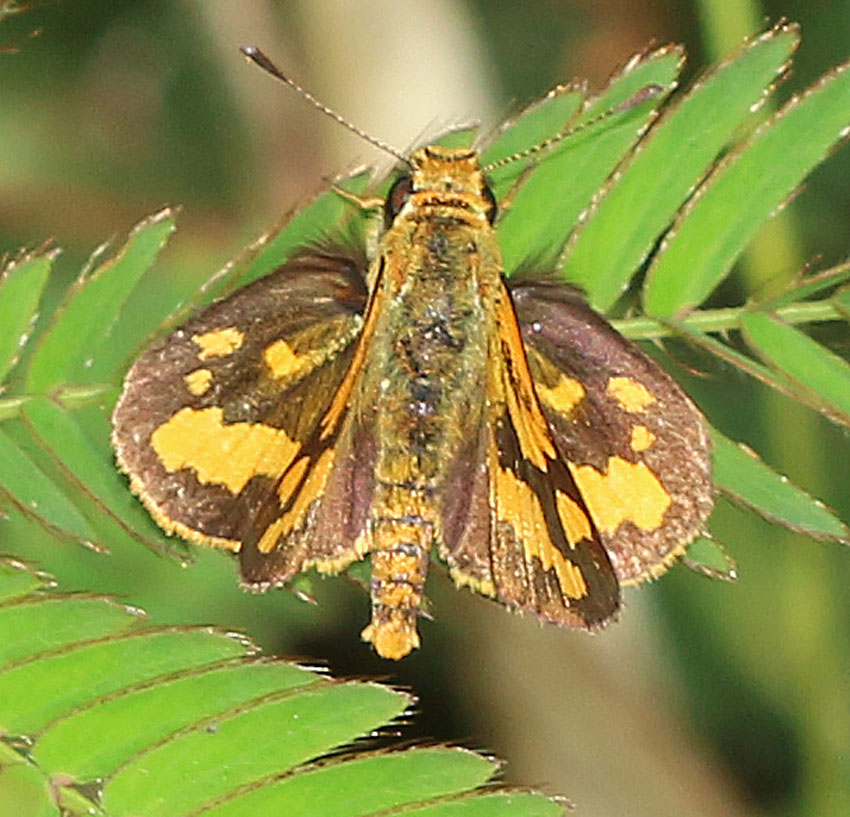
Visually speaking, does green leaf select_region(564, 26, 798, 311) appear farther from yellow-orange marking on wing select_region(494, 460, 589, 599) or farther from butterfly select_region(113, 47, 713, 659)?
yellow-orange marking on wing select_region(494, 460, 589, 599)

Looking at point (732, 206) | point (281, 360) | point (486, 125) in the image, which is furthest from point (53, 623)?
point (486, 125)

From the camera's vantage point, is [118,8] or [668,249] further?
[118,8]

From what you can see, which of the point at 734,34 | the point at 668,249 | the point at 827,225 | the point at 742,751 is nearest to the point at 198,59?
the point at 734,34

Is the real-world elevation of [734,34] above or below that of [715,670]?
above

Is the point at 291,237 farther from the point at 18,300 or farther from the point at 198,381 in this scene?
the point at 18,300

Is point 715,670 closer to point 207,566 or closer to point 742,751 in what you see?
point 742,751

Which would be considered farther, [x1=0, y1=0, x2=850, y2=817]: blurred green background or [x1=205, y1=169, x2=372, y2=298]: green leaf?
[x1=0, y1=0, x2=850, y2=817]: blurred green background

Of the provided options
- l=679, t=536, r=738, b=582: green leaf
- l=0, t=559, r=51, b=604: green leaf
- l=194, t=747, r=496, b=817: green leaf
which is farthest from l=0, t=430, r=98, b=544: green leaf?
l=679, t=536, r=738, b=582: green leaf
